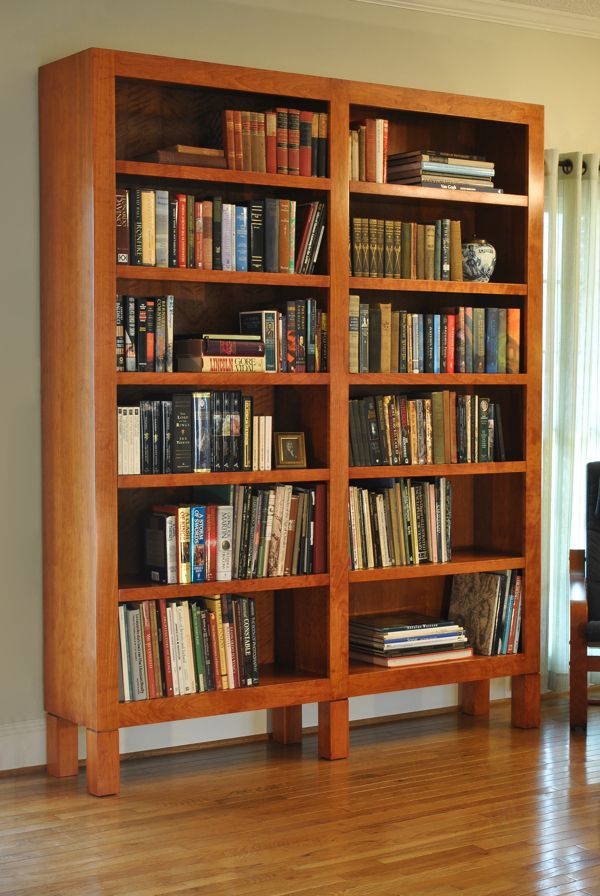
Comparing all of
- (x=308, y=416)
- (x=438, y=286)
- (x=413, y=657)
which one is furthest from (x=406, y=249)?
(x=413, y=657)

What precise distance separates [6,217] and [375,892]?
91.5 inches

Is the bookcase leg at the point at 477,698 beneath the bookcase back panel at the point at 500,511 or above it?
beneath

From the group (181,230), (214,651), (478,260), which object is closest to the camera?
(181,230)

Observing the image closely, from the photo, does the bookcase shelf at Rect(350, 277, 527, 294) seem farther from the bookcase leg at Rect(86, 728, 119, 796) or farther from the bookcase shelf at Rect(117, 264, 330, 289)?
the bookcase leg at Rect(86, 728, 119, 796)

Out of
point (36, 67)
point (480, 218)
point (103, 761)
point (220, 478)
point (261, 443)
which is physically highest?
point (36, 67)

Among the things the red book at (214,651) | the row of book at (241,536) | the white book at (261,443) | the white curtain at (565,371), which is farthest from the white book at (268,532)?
the white curtain at (565,371)

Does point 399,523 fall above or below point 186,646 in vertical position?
above

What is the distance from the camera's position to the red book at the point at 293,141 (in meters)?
3.96

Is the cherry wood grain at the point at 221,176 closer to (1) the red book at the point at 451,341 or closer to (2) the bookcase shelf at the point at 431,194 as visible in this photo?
(2) the bookcase shelf at the point at 431,194

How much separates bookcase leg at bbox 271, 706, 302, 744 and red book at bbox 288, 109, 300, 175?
1.85 metres

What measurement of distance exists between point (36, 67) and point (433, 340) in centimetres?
161

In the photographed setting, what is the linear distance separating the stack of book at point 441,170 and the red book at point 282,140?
0.53m

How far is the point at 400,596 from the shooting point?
4676 millimetres

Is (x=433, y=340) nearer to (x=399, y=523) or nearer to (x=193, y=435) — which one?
(x=399, y=523)
